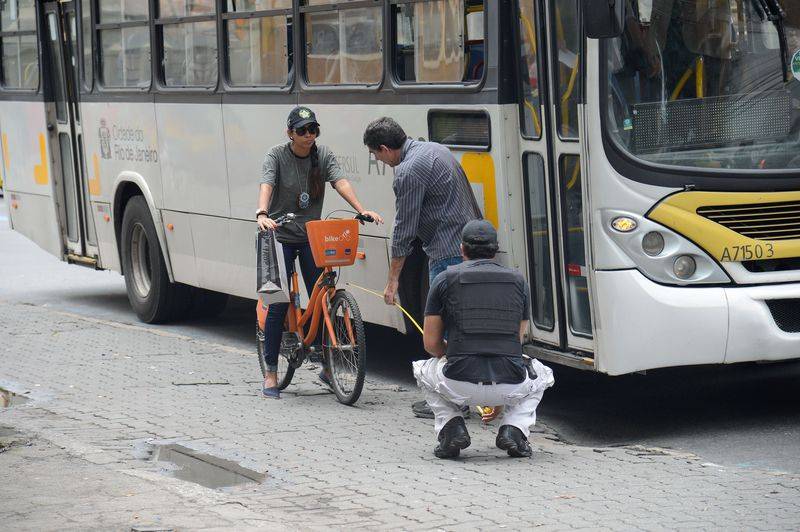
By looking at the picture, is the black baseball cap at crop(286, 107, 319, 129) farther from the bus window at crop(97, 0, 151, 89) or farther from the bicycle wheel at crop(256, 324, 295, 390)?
the bus window at crop(97, 0, 151, 89)

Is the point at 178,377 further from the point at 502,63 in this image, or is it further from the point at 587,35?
the point at 587,35

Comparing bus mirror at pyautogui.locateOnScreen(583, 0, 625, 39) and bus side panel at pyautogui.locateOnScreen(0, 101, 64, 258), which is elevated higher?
bus mirror at pyautogui.locateOnScreen(583, 0, 625, 39)

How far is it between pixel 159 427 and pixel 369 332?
3.96 meters

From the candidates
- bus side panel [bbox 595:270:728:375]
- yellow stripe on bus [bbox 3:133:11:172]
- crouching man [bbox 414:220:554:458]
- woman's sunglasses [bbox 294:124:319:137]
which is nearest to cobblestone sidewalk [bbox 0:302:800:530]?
crouching man [bbox 414:220:554:458]

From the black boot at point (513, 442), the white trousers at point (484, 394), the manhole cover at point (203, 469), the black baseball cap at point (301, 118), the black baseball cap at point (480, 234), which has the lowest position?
the manhole cover at point (203, 469)

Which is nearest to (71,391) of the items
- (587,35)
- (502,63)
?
(502,63)

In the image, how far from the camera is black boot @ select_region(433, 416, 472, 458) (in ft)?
24.5

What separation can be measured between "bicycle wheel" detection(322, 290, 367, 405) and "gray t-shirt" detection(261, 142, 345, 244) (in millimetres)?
594

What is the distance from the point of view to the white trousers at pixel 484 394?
7.43m

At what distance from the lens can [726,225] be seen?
7848 mm

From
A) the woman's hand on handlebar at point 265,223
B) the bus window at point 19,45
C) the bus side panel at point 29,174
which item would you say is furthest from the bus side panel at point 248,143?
the bus window at point 19,45

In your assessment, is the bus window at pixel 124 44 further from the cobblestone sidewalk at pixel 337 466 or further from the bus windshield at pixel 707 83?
the bus windshield at pixel 707 83

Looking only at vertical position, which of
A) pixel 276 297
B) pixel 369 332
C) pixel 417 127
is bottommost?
pixel 369 332

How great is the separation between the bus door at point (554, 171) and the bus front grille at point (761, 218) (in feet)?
2.33
